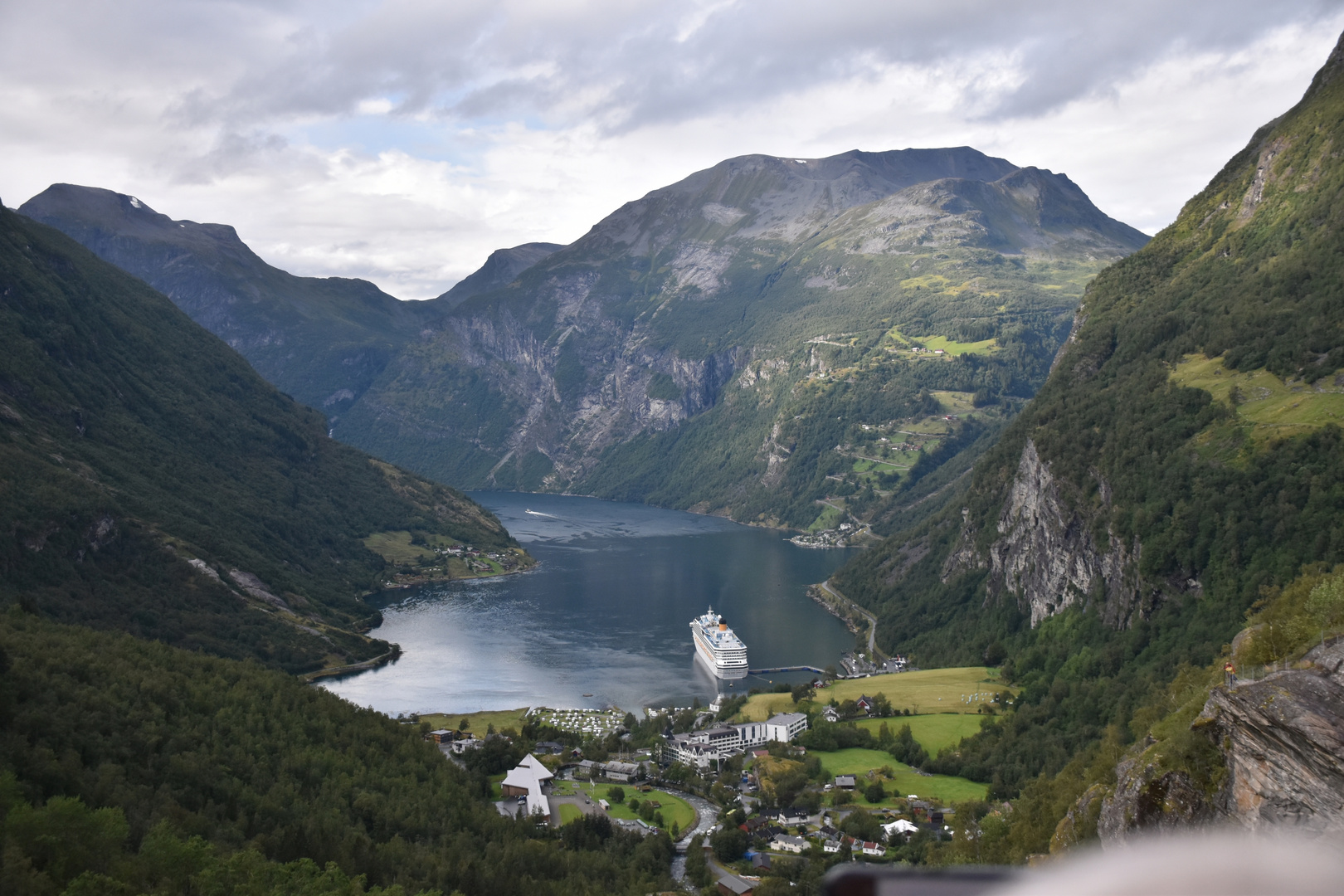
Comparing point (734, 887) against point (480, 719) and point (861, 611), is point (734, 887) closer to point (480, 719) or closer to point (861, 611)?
point (480, 719)

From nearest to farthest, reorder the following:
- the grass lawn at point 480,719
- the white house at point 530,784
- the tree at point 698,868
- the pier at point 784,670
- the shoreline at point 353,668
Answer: the tree at point 698,868, the white house at point 530,784, the grass lawn at point 480,719, the pier at point 784,670, the shoreline at point 353,668

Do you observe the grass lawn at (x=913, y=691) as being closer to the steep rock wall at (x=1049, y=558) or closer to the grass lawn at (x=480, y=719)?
the steep rock wall at (x=1049, y=558)

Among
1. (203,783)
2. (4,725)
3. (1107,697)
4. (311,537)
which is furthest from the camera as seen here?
(311,537)

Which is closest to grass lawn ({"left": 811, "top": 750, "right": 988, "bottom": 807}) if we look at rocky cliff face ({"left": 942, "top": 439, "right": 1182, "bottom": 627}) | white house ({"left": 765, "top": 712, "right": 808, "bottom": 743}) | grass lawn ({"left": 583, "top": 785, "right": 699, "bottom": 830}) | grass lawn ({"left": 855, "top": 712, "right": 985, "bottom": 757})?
white house ({"left": 765, "top": 712, "right": 808, "bottom": 743})

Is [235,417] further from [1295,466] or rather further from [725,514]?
[1295,466]

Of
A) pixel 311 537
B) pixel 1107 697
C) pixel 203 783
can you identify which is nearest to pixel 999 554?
pixel 1107 697

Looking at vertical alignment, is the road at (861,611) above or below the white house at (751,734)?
above

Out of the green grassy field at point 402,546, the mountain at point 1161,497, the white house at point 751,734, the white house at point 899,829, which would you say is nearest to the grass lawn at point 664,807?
the white house at point 751,734
